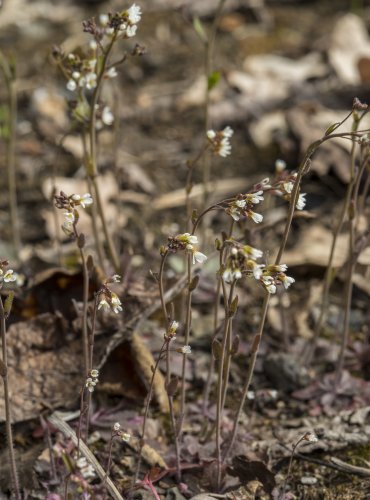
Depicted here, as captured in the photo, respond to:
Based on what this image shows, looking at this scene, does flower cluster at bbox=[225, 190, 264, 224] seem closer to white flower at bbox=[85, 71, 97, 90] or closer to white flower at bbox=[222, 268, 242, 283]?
white flower at bbox=[222, 268, 242, 283]

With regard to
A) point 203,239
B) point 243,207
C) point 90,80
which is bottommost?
point 203,239

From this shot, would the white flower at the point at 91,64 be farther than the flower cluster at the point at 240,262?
Answer: Yes

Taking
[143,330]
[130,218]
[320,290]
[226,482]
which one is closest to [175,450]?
[226,482]

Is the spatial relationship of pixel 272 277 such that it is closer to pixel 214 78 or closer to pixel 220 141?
pixel 220 141

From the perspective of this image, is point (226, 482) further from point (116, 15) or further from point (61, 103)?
point (61, 103)

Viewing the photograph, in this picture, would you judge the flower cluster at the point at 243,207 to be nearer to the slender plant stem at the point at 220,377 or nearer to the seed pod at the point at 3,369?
the slender plant stem at the point at 220,377

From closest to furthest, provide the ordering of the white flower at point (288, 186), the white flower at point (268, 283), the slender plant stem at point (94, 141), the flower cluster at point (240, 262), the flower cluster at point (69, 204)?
1. the flower cluster at point (240, 262)
2. the white flower at point (268, 283)
3. the flower cluster at point (69, 204)
4. the white flower at point (288, 186)
5. the slender plant stem at point (94, 141)

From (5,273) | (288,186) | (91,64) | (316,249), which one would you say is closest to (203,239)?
(316,249)

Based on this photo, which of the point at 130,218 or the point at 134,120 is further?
the point at 134,120

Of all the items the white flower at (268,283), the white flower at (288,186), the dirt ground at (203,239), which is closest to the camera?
the white flower at (268,283)

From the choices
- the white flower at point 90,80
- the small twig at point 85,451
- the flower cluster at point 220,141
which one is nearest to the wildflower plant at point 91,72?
the white flower at point 90,80

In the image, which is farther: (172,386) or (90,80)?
(90,80)
